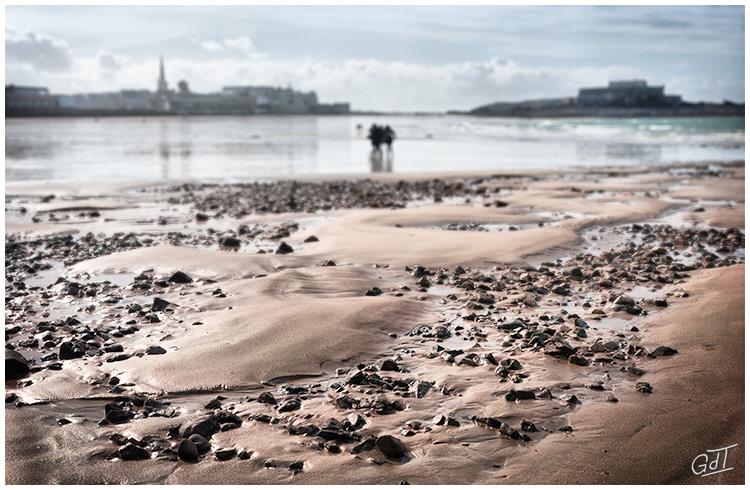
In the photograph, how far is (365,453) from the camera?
4.09 metres

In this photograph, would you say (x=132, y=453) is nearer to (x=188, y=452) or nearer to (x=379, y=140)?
(x=188, y=452)

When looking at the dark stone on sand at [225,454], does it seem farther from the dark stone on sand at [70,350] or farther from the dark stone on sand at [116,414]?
the dark stone on sand at [70,350]

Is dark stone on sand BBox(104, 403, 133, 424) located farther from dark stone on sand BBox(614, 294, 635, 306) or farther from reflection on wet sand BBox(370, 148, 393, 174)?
reflection on wet sand BBox(370, 148, 393, 174)

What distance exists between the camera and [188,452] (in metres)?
4.00

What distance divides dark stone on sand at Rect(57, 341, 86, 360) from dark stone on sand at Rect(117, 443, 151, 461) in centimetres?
181

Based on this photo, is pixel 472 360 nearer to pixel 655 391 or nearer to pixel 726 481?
pixel 655 391

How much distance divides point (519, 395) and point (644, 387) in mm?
891

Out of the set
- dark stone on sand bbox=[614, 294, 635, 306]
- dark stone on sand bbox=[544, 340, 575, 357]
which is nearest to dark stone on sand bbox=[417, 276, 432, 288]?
dark stone on sand bbox=[614, 294, 635, 306]

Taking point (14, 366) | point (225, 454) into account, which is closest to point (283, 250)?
point (14, 366)

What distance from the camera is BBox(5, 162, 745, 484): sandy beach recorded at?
13.3 ft

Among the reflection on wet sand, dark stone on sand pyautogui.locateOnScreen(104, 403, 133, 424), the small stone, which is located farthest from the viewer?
the reflection on wet sand

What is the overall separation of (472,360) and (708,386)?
1.63 m

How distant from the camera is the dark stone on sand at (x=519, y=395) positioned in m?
4.81

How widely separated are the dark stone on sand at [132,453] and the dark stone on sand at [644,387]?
3178mm
